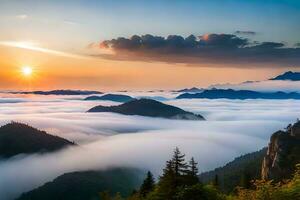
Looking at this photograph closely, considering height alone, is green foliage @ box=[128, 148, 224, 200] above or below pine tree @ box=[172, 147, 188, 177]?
below

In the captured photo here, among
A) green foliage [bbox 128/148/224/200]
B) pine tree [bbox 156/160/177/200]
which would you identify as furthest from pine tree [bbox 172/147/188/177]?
pine tree [bbox 156/160/177/200]

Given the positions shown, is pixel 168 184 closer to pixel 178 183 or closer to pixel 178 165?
pixel 178 183

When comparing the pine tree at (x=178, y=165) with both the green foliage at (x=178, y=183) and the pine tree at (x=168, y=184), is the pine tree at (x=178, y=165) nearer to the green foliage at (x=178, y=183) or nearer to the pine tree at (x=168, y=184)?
the green foliage at (x=178, y=183)

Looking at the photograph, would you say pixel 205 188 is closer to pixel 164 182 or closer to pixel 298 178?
pixel 164 182

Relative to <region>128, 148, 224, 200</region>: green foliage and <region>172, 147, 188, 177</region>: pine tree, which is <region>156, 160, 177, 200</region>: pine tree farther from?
<region>172, 147, 188, 177</region>: pine tree

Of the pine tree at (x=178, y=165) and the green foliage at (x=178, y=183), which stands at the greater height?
the pine tree at (x=178, y=165)

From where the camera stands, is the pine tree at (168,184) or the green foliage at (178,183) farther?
the pine tree at (168,184)

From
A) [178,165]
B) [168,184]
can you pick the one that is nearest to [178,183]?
[168,184]

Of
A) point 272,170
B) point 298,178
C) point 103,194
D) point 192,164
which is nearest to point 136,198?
point 103,194

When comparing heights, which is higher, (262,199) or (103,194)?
(262,199)

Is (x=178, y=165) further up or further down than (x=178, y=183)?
further up

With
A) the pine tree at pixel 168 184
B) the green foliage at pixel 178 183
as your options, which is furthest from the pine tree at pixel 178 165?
the pine tree at pixel 168 184
